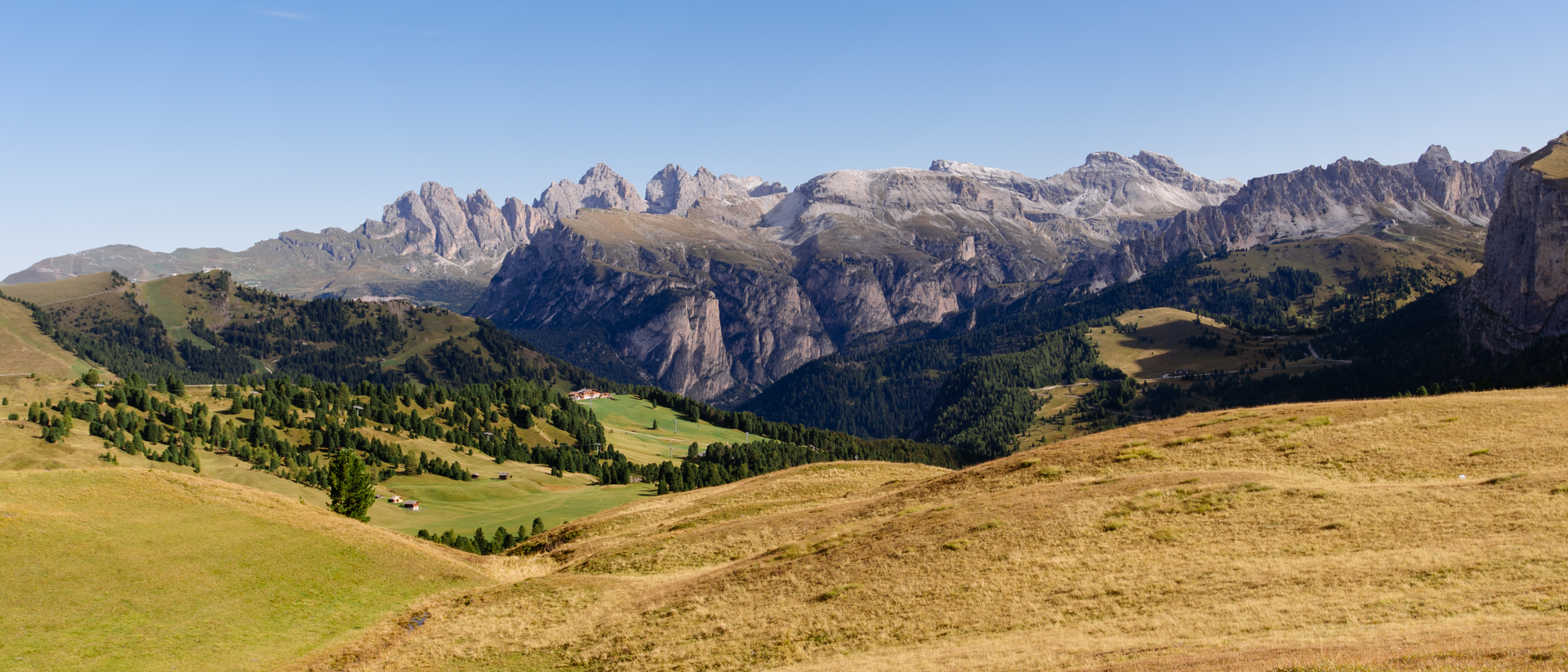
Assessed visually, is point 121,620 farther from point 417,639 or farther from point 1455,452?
point 1455,452

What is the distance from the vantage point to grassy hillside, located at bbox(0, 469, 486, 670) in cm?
5412

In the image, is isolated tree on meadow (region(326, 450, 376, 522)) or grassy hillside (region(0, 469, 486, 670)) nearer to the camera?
grassy hillside (region(0, 469, 486, 670))

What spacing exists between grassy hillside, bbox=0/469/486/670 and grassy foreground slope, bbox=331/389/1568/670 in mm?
6843

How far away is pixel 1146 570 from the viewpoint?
52.1 metres

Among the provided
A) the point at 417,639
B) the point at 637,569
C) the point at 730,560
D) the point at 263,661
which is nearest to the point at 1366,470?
the point at 730,560

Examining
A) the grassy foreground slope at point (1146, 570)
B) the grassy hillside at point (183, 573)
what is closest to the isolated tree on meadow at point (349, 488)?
the grassy hillside at point (183, 573)

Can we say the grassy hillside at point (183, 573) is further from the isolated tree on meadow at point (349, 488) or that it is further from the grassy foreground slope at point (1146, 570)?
the isolated tree on meadow at point (349, 488)

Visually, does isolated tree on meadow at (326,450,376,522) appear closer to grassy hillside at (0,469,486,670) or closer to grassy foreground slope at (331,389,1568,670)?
grassy hillside at (0,469,486,670)

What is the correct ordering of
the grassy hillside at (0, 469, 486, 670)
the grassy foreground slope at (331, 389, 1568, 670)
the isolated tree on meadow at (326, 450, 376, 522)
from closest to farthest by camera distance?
the grassy foreground slope at (331, 389, 1568, 670) → the grassy hillside at (0, 469, 486, 670) → the isolated tree on meadow at (326, 450, 376, 522)

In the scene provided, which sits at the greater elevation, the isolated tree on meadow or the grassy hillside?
the grassy hillside

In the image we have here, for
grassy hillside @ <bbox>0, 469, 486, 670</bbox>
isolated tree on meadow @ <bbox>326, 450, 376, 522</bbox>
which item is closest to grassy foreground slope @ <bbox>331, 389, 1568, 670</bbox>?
grassy hillside @ <bbox>0, 469, 486, 670</bbox>

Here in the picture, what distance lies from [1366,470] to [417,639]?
69409mm

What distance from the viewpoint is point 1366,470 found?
64.9 m

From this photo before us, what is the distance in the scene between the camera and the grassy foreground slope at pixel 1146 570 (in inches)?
1599
